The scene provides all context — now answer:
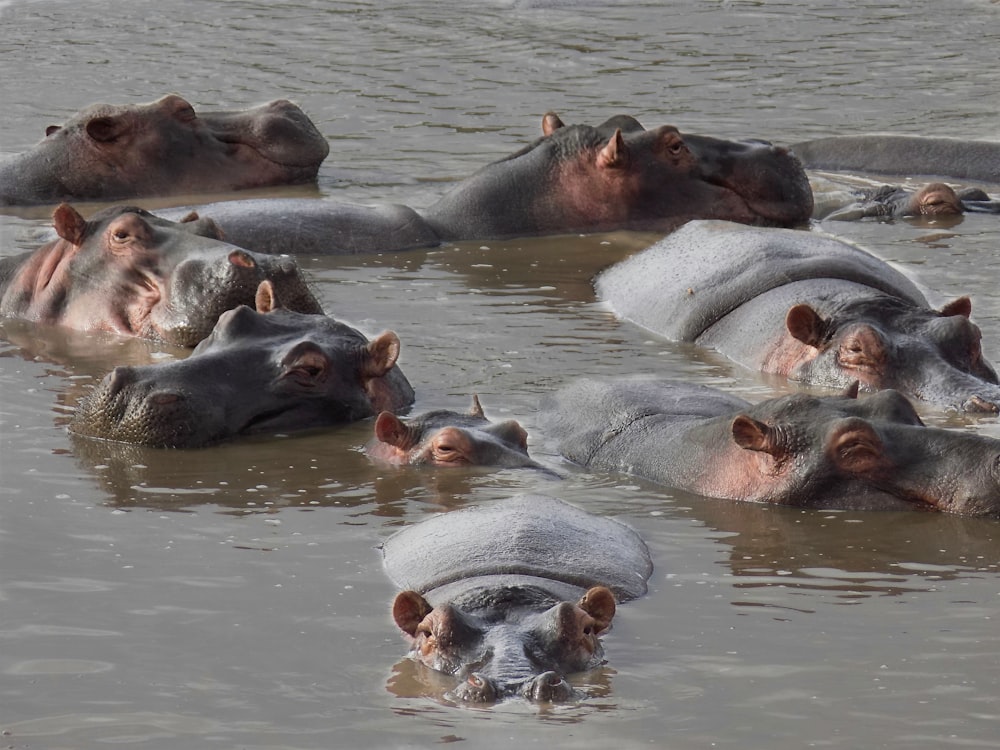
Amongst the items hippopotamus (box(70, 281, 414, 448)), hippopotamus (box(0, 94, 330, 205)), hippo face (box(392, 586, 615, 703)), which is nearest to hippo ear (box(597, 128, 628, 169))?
hippopotamus (box(0, 94, 330, 205))

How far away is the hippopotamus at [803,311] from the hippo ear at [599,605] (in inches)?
123

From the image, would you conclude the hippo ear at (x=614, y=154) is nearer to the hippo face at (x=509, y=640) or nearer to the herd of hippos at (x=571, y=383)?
the herd of hippos at (x=571, y=383)

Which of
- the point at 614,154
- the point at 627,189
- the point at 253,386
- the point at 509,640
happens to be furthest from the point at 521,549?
the point at 627,189

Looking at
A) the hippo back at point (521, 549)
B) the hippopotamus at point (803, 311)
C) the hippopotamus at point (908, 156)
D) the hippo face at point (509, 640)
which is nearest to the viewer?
the hippo face at point (509, 640)

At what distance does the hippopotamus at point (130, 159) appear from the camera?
1266 cm

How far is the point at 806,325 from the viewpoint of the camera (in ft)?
27.8

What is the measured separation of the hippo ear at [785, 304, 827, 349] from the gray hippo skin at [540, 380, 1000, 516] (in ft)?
4.39

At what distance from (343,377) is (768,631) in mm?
2802

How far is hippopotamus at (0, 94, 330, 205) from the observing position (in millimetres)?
12656

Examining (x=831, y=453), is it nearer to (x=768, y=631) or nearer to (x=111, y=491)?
(x=768, y=631)

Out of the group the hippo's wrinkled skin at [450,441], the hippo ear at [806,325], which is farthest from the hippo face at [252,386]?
the hippo ear at [806,325]

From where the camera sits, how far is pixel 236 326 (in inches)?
302

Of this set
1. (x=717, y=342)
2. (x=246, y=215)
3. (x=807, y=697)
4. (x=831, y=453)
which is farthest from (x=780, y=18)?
(x=807, y=697)

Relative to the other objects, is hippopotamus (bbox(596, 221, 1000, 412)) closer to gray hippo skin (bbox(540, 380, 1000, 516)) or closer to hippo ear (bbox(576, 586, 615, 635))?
gray hippo skin (bbox(540, 380, 1000, 516))
